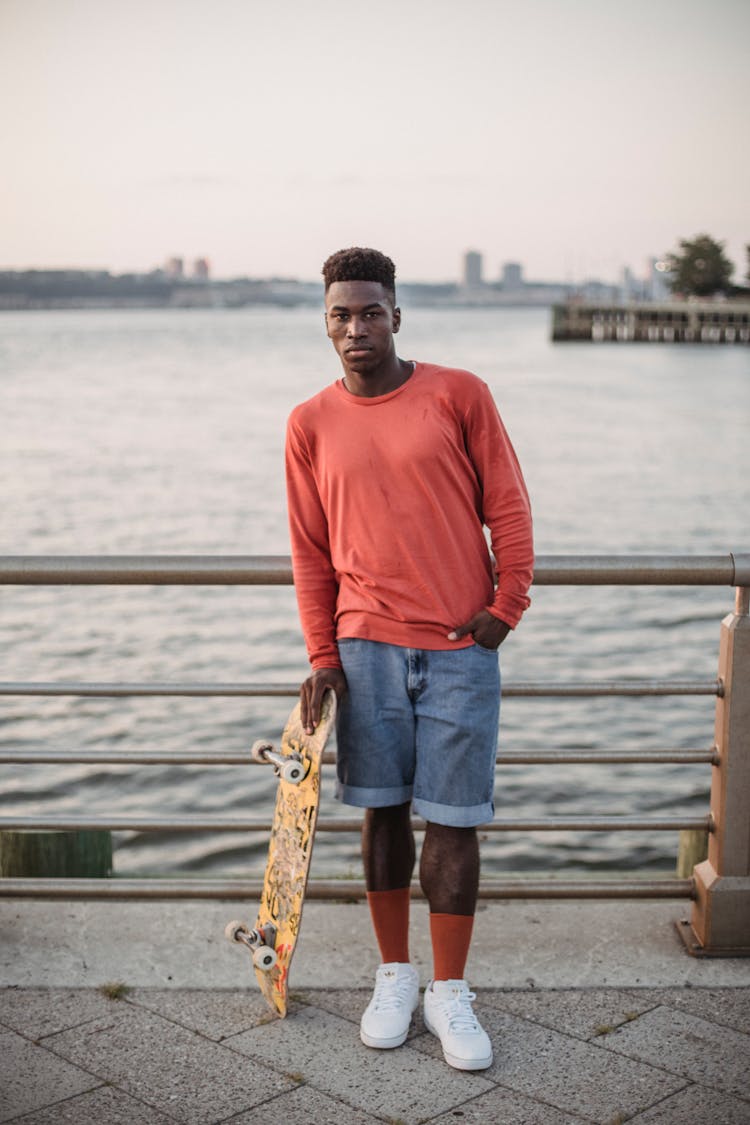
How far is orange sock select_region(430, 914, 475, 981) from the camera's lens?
350 centimetres

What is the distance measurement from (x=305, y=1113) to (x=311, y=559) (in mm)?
1399

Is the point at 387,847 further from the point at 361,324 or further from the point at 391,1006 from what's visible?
the point at 361,324

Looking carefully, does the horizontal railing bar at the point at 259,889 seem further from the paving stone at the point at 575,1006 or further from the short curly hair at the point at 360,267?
the short curly hair at the point at 360,267

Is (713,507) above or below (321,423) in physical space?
below

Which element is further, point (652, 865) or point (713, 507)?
point (713, 507)

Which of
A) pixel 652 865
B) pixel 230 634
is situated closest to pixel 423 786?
pixel 652 865

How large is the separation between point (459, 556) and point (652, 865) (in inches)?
264

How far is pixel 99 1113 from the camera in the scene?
10.1 feet

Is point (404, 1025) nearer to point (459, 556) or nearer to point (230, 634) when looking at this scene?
point (459, 556)

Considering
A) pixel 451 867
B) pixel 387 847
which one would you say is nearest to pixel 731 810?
pixel 451 867

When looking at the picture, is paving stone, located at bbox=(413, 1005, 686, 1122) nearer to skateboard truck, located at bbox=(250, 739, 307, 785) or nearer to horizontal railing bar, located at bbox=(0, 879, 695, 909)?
horizontal railing bar, located at bbox=(0, 879, 695, 909)

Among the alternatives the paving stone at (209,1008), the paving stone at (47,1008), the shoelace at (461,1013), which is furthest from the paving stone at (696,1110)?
the paving stone at (47,1008)

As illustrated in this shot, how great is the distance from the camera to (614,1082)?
10.6 ft

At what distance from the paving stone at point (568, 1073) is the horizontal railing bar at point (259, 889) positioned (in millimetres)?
551
